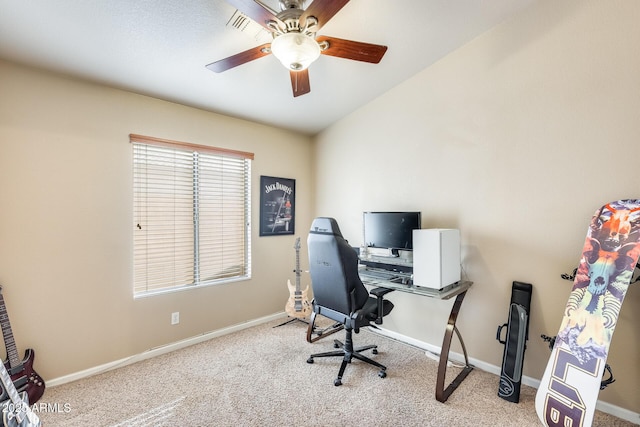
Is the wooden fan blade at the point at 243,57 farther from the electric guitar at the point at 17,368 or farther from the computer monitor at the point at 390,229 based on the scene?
the electric guitar at the point at 17,368

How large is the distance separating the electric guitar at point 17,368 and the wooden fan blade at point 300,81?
2.42 metres

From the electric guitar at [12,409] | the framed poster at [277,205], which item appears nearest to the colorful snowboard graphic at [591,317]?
the electric guitar at [12,409]

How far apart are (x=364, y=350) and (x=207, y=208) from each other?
206 cm

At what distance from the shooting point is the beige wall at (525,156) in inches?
72.5

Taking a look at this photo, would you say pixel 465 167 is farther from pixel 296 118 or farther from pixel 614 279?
pixel 296 118

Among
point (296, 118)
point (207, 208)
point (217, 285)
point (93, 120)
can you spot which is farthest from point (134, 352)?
point (296, 118)

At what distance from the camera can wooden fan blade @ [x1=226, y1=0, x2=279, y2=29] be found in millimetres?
1306

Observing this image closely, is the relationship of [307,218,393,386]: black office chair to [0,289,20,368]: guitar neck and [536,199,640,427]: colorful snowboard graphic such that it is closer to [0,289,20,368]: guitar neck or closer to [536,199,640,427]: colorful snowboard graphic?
[536,199,640,427]: colorful snowboard graphic

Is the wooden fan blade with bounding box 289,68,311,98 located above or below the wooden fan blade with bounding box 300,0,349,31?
below

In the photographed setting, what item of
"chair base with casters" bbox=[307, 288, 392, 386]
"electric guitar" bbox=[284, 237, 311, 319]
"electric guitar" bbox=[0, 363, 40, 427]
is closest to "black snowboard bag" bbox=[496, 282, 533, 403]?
"chair base with casters" bbox=[307, 288, 392, 386]

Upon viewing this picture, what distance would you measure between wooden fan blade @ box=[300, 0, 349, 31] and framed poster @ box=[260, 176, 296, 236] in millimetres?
2106

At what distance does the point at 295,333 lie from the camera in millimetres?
3109

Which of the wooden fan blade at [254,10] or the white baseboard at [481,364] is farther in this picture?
the white baseboard at [481,364]

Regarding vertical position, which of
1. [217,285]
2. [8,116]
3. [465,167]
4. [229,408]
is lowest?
[229,408]
